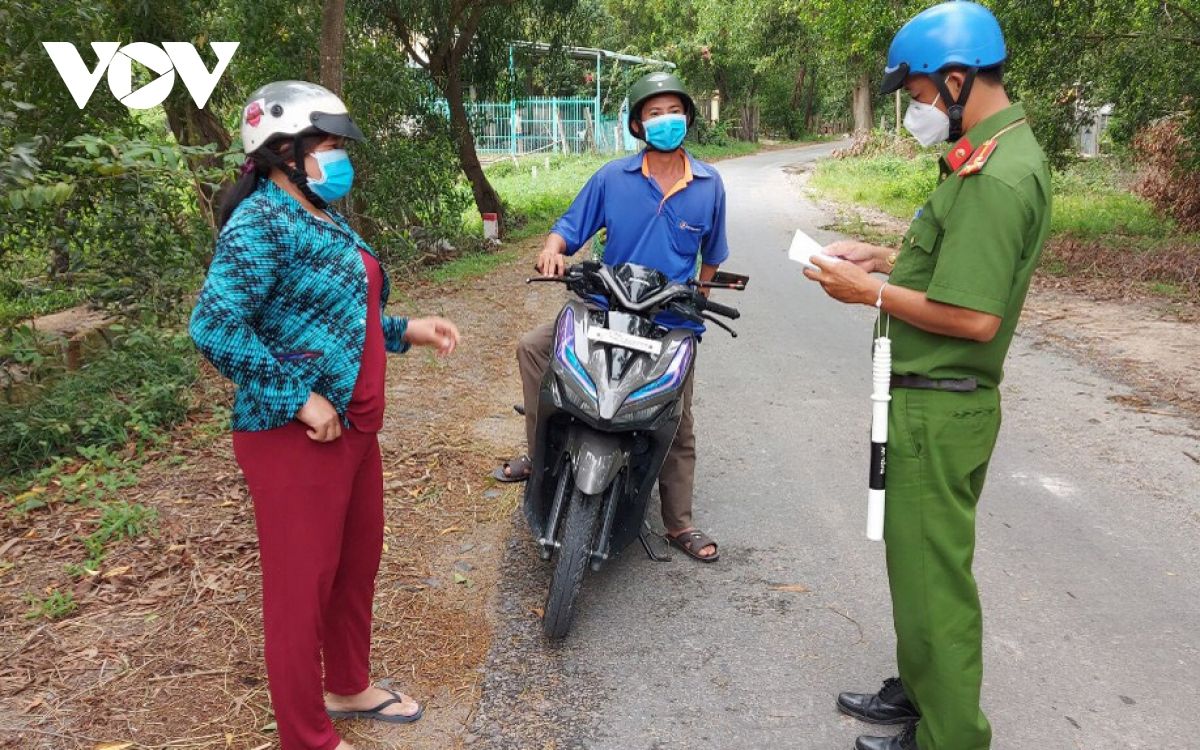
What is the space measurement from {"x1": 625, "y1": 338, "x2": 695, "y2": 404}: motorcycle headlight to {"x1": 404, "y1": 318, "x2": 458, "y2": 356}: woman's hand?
2.55 ft

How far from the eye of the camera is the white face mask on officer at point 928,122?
2547 millimetres

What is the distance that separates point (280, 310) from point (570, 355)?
137 centimetres

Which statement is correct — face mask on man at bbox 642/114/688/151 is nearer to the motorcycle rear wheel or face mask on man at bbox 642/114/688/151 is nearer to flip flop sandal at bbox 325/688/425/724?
the motorcycle rear wheel

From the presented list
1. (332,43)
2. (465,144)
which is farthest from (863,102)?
(332,43)

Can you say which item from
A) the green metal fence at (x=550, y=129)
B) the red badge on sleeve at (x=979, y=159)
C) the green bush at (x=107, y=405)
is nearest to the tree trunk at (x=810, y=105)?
the green metal fence at (x=550, y=129)

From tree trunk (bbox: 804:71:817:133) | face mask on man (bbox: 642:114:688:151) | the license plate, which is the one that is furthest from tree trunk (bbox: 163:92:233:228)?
tree trunk (bbox: 804:71:817:133)

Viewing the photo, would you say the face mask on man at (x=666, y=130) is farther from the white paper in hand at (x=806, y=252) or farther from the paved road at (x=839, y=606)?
the paved road at (x=839, y=606)

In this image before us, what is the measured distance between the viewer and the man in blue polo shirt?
3.95 metres

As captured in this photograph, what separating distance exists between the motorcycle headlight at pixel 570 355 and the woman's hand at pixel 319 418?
1218mm

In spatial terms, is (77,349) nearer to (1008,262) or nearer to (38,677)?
(38,677)

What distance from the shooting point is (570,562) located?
3.42 metres

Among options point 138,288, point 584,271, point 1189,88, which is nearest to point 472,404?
point 138,288

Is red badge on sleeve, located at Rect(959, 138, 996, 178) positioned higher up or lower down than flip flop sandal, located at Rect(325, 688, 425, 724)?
higher up

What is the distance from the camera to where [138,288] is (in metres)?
6.20
